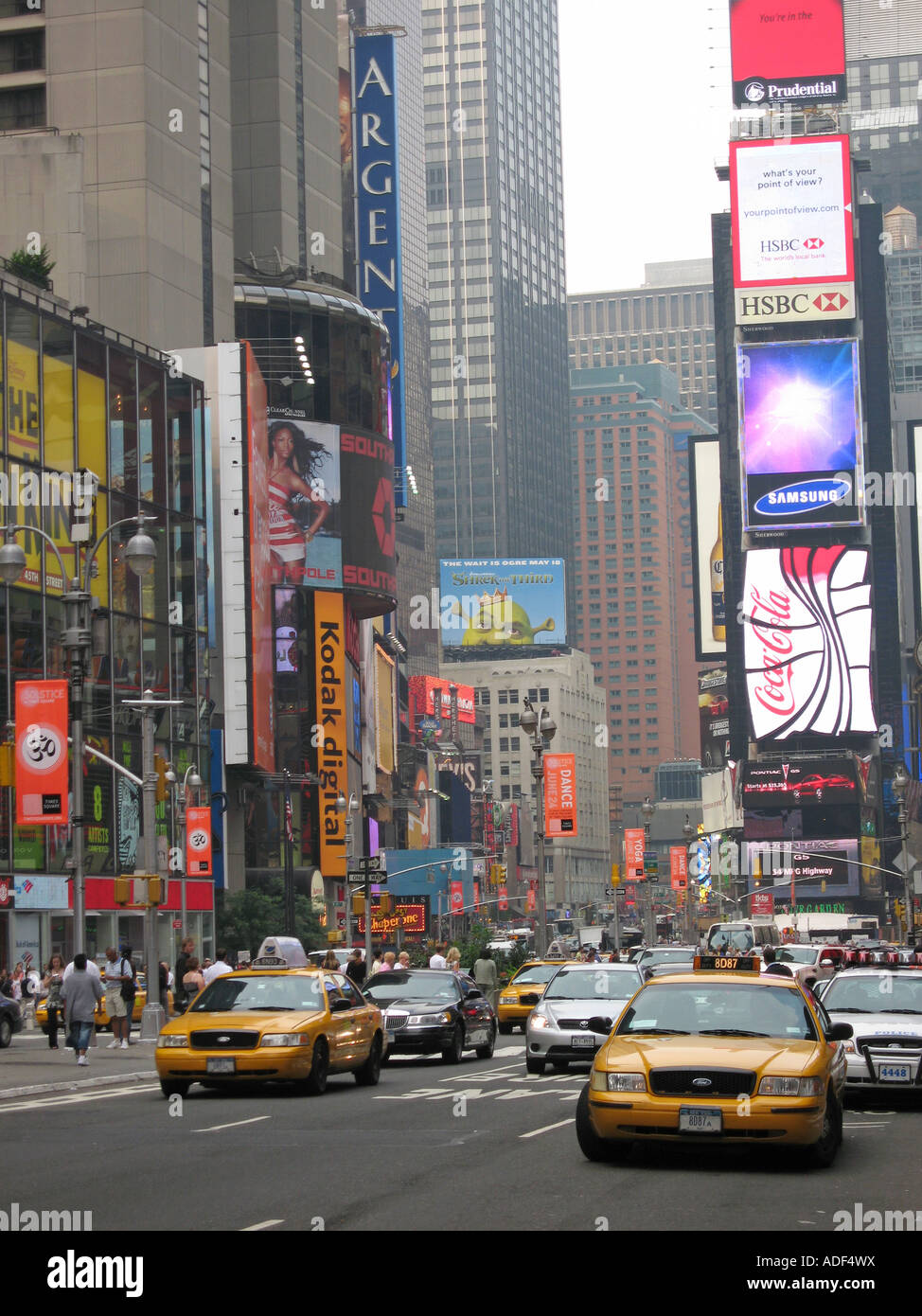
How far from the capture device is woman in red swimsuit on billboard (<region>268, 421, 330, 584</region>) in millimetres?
95562

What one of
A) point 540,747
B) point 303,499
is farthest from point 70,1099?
point 303,499

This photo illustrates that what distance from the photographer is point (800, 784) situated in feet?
504

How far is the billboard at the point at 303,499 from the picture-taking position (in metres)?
95.7

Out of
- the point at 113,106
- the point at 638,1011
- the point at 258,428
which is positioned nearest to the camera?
the point at 638,1011

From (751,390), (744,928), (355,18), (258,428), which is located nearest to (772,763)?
(751,390)

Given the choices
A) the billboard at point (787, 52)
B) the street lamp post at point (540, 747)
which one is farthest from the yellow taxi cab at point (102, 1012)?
the billboard at point (787, 52)

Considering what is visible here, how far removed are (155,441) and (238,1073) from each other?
1799 inches

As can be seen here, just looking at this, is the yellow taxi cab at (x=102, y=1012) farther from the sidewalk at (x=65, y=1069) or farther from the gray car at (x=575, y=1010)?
the gray car at (x=575, y=1010)

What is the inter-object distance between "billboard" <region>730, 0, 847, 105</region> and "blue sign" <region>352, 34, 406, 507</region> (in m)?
50.8

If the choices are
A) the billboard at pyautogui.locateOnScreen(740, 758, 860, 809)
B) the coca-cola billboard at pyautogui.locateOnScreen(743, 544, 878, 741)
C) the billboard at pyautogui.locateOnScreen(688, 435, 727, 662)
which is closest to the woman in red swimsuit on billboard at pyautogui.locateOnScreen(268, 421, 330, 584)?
the coca-cola billboard at pyautogui.locateOnScreen(743, 544, 878, 741)

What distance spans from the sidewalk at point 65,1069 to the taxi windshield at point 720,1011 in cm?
1037

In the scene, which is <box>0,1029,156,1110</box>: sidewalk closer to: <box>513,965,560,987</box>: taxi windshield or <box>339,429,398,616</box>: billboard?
<box>513,965,560,987</box>: taxi windshield
